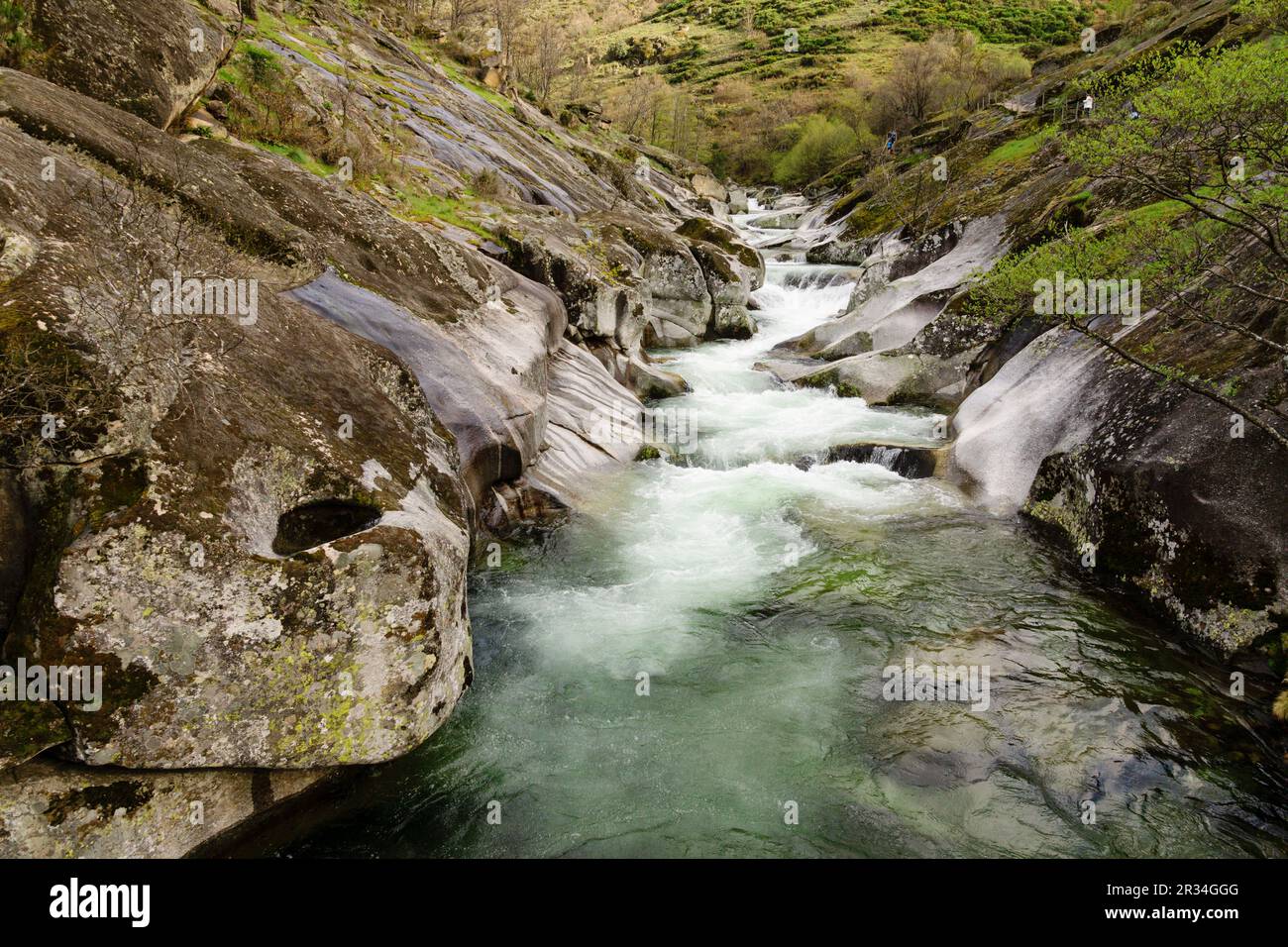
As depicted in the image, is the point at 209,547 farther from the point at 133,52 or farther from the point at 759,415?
the point at 759,415

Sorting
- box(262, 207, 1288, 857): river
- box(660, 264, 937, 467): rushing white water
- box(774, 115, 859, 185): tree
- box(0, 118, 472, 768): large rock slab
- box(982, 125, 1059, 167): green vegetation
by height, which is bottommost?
box(262, 207, 1288, 857): river

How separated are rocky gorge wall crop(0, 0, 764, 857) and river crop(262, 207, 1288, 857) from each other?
3.44ft

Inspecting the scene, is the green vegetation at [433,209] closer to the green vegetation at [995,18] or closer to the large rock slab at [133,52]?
the large rock slab at [133,52]

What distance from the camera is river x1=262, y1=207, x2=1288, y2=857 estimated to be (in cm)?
595

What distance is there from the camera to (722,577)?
34.7 feet

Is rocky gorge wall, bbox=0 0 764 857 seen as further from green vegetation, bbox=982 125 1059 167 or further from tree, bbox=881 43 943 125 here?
tree, bbox=881 43 943 125

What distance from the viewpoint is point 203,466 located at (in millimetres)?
5344

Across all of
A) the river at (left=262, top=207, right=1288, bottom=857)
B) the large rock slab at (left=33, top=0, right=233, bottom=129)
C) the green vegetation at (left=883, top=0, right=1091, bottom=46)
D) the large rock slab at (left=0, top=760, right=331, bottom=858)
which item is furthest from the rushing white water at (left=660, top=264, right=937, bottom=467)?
the green vegetation at (left=883, top=0, right=1091, bottom=46)

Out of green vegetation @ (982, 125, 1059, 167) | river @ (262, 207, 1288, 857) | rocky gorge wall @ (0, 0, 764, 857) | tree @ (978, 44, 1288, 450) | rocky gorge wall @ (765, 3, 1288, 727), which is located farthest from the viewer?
green vegetation @ (982, 125, 1059, 167)

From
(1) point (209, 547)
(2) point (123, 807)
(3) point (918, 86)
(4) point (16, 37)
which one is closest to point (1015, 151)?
(4) point (16, 37)

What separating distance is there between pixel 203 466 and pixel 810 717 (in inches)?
260

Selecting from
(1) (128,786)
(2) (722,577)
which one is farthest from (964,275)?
(1) (128,786)
